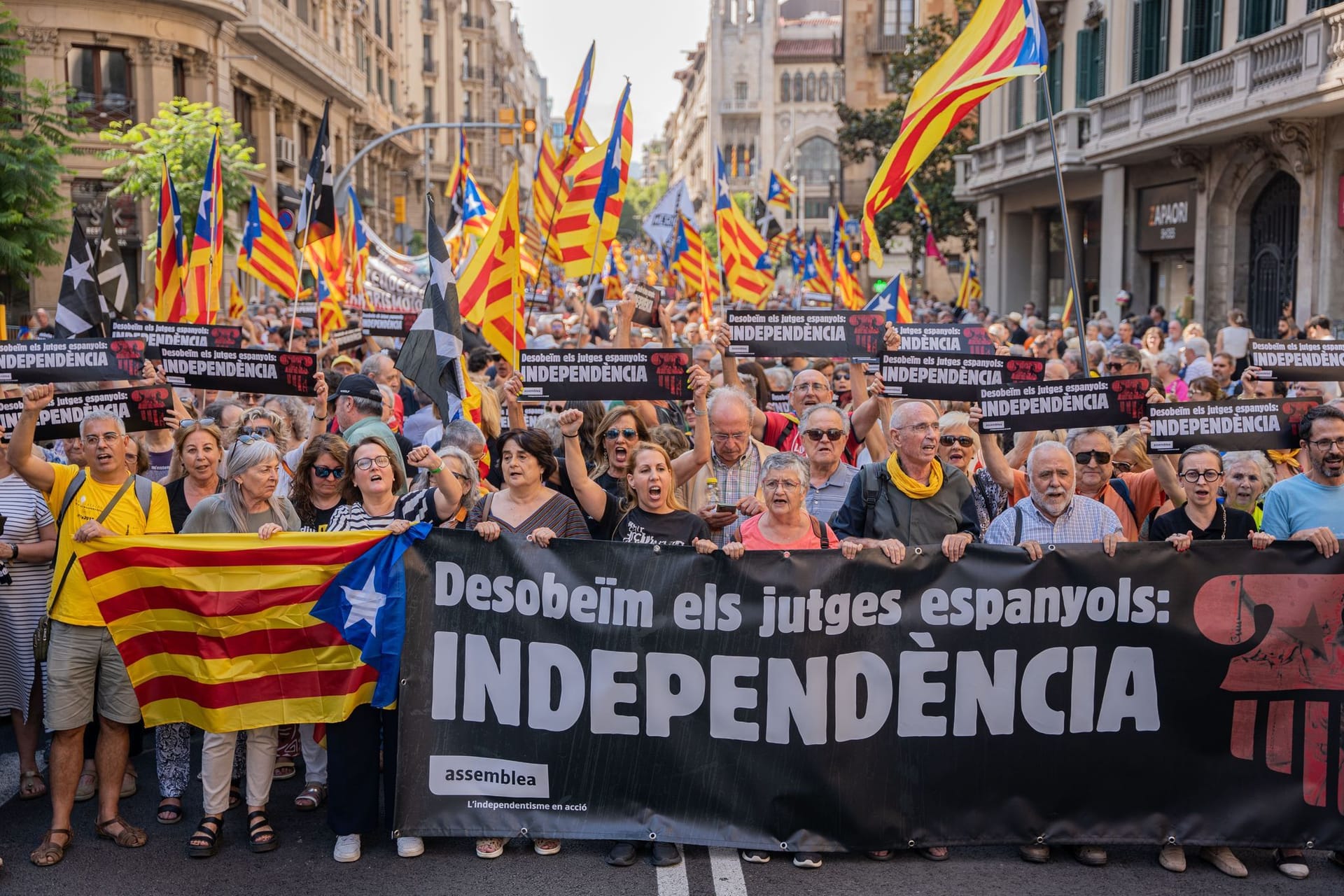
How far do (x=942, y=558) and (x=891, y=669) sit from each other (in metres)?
0.50

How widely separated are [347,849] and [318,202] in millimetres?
8301

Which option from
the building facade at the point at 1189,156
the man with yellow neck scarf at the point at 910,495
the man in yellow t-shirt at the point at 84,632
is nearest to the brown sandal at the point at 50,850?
the man in yellow t-shirt at the point at 84,632

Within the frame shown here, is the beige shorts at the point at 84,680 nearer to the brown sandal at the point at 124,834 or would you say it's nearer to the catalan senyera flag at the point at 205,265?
the brown sandal at the point at 124,834

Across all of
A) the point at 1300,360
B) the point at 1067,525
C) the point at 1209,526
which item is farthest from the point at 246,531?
the point at 1300,360

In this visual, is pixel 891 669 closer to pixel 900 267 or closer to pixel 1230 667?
pixel 1230 667

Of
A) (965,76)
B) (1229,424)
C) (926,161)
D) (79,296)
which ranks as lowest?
(1229,424)

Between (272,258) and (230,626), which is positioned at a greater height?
(272,258)

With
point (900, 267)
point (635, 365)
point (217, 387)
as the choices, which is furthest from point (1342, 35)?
point (900, 267)

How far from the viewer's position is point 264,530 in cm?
571

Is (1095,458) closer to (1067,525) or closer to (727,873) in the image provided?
(1067,525)

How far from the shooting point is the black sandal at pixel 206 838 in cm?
550

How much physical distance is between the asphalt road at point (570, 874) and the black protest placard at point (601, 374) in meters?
2.36

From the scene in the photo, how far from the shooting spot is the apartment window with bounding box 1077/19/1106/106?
27.2 meters

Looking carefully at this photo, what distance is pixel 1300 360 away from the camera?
7.79m
